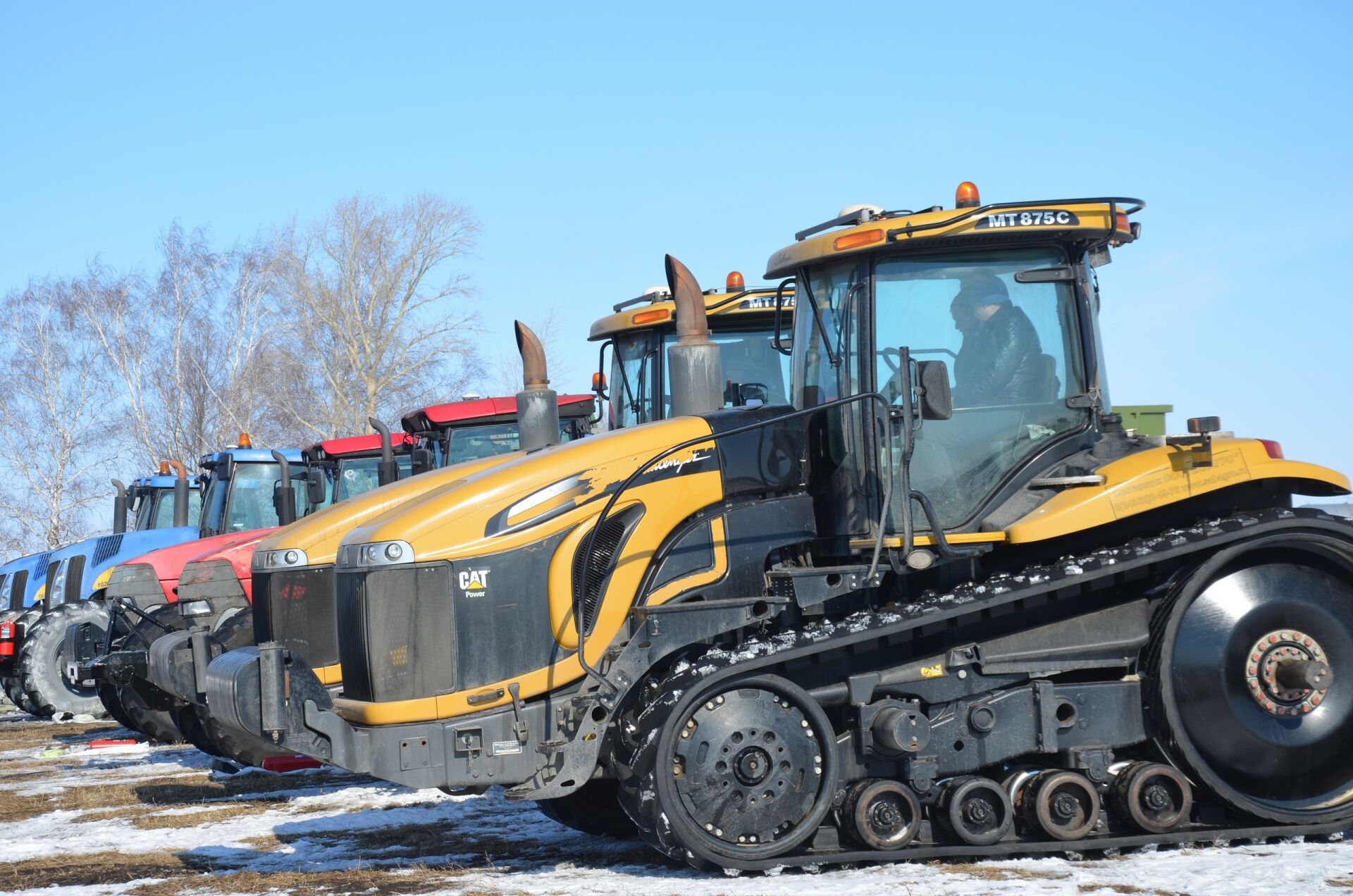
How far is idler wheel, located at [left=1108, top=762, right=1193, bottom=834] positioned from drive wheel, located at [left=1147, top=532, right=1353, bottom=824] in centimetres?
12

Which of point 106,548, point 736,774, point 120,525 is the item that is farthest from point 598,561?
point 120,525

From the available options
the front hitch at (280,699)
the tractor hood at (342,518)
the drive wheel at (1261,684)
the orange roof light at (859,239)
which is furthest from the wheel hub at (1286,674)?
the front hitch at (280,699)

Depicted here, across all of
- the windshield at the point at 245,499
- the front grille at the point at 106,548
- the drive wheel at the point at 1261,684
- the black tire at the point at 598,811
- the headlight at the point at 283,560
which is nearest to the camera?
the drive wheel at the point at 1261,684

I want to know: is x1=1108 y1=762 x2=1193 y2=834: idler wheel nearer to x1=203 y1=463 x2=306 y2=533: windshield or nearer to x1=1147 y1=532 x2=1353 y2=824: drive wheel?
x1=1147 y1=532 x2=1353 y2=824: drive wheel

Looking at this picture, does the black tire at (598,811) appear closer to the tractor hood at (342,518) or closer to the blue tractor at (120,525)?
the tractor hood at (342,518)

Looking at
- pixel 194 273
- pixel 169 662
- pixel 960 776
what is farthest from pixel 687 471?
pixel 194 273

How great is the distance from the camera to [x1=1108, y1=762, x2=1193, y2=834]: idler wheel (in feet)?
22.5

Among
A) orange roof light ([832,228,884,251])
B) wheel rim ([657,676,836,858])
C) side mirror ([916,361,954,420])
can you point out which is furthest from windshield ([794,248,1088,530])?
wheel rim ([657,676,836,858])

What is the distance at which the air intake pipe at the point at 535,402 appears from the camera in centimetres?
877

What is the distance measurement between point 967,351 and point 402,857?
3.89 m

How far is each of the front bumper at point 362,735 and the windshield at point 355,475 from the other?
866cm

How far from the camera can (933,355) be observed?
7145 millimetres

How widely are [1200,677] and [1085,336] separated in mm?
1814

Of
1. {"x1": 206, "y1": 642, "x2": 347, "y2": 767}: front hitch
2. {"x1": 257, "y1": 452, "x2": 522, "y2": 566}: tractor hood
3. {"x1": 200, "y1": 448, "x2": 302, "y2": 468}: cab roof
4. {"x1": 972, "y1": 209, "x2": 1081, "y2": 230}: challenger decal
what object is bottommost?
{"x1": 206, "y1": 642, "x2": 347, "y2": 767}: front hitch
